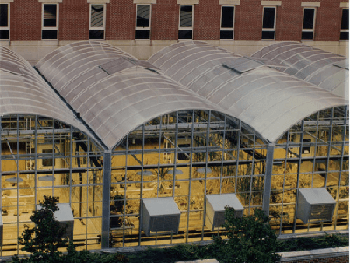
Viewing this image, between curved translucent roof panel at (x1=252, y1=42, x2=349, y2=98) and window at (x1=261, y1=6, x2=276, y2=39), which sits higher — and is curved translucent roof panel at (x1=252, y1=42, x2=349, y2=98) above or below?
below

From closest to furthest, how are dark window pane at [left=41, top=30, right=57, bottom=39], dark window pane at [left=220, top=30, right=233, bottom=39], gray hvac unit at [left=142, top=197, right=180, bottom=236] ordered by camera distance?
gray hvac unit at [left=142, top=197, right=180, bottom=236] < dark window pane at [left=41, top=30, right=57, bottom=39] < dark window pane at [left=220, top=30, right=233, bottom=39]

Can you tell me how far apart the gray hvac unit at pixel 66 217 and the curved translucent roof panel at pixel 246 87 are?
10.4 meters

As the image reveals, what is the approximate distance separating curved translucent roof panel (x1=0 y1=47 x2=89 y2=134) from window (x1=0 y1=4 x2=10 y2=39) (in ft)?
12.7

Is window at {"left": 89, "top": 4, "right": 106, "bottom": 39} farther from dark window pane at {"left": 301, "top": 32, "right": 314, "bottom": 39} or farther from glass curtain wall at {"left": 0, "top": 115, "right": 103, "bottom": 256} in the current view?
dark window pane at {"left": 301, "top": 32, "right": 314, "bottom": 39}

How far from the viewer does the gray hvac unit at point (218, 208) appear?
107ft

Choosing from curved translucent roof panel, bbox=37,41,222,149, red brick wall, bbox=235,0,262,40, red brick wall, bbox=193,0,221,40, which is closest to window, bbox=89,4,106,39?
curved translucent roof panel, bbox=37,41,222,149

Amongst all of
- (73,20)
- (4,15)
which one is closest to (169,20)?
(73,20)

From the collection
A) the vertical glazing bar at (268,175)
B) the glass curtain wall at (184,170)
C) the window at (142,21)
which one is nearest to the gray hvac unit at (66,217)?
→ the glass curtain wall at (184,170)

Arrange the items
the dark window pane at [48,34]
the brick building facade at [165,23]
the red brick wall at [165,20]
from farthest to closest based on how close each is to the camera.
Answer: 1. the red brick wall at [165,20]
2. the dark window pane at [48,34]
3. the brick building facade at [165,23]

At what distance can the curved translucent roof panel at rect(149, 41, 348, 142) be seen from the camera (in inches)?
1343

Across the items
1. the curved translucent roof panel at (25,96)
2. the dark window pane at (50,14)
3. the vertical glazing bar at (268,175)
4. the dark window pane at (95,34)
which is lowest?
the vertical glazing bar at (268,175)

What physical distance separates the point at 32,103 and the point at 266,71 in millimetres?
15193

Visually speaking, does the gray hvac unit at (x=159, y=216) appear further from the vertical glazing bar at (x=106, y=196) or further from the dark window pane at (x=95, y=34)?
the dark window pane at (x=95, y=34)

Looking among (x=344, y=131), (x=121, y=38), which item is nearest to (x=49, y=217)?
(x=344, y=131)
